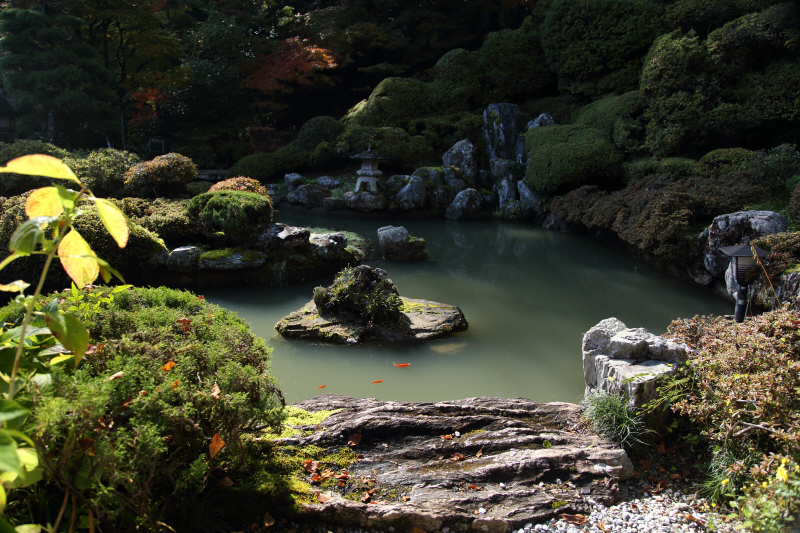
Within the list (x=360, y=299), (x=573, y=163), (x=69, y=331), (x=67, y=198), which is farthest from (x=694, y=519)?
(x=573, y=163)

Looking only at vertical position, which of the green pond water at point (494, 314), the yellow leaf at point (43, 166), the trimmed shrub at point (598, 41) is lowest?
the green pond water at point (494, 314)

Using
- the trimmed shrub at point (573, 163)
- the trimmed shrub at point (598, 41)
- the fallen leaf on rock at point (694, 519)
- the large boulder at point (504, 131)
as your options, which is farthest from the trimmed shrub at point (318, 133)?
the fallen leaf on rock at point (694, 519)

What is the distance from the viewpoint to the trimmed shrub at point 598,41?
44.8 feet

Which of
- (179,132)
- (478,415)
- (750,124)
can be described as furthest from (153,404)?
(179,132)

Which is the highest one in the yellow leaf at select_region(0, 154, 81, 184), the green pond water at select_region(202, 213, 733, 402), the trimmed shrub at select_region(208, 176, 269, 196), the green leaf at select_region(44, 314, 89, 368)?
the trimmed shrub at select_region(208, 176, 269, 196)

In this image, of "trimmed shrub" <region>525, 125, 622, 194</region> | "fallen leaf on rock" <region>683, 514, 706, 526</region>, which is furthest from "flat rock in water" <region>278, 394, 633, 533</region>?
"trimmed shrub" <region>525, 125, 622, 194</region>

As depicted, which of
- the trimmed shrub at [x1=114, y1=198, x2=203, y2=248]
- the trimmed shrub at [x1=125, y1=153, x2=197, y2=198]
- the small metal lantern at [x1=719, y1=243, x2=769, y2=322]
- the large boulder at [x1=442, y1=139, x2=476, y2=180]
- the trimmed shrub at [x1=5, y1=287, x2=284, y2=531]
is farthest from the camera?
the large boulder at [x1=442, y1=139, x2=476, y2=180]

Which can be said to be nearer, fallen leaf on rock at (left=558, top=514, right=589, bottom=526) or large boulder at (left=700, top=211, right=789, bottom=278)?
fallen leaf on rock at (left=558, top=514, right=589, bottom=526)

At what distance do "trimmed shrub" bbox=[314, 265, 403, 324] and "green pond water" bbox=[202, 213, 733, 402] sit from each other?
423 mm

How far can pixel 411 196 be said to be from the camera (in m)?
13.0

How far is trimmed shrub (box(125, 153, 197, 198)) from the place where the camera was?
28.2 feet

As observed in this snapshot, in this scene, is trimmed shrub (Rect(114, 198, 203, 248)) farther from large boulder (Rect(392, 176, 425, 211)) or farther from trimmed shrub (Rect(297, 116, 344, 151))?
trimmed shrub (Rect(297, 116, 344, 151))

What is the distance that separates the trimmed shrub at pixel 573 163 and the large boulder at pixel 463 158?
192cm

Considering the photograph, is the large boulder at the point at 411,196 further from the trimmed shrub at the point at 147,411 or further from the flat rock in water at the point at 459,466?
the trimmed shrub at the point at 147,411
